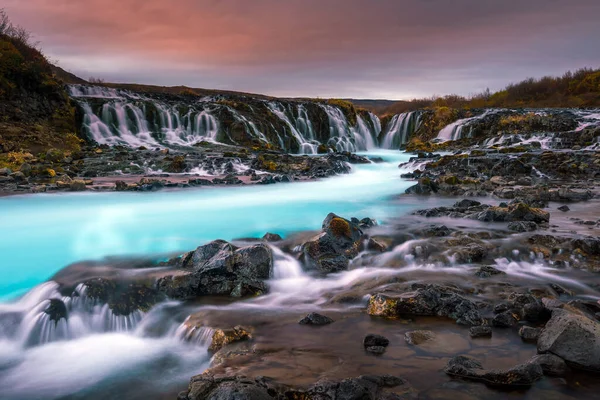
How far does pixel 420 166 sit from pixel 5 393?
21370 mm

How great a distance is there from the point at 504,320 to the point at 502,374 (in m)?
1.32

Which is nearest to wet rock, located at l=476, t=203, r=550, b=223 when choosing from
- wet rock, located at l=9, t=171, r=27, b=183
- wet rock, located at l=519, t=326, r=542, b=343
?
Result: wet rock, located at l=519, t=326, r=542, b=343

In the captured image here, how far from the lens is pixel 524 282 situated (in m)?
6.25

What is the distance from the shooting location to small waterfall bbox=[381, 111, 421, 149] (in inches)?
1658

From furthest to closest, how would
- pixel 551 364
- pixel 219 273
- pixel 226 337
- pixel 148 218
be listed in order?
pixel 148 218 → pixel 219 273 → pixel 226 337 → pixel 551 364

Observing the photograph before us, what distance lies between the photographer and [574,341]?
385cm

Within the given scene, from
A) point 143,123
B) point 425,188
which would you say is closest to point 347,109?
point 143,123

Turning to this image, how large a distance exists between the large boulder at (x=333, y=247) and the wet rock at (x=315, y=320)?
2015 millimetres

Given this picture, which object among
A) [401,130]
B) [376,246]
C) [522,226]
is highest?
[401,130]

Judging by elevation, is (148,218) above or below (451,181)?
below

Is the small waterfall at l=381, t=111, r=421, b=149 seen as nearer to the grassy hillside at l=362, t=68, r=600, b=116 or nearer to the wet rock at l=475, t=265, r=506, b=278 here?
the grassy hillside at l=362, t=68, r=600, b=116

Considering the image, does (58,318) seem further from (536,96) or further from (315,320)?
(536,96)

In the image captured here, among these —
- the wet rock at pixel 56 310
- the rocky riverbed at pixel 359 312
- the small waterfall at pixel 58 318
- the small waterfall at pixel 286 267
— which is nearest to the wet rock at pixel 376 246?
the rocky riverbed at pixel 359 312

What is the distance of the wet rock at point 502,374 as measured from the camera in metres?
3.54
